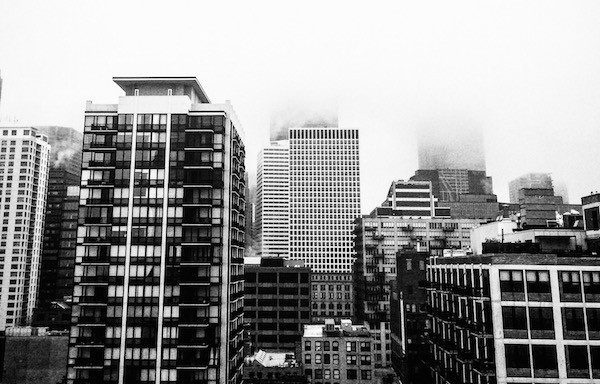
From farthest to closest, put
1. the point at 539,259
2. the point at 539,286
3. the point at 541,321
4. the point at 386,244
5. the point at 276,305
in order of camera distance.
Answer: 1. the point at 386,244
2. the point at 276,305
3. the point at 539,259
4. the point at 539,286
5. the point at 541,321

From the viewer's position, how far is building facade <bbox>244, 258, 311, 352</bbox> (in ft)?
445

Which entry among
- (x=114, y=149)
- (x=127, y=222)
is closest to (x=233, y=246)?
(x=127, y=222)

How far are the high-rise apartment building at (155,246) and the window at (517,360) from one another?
4033 centimetres

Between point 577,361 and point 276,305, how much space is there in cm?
9967

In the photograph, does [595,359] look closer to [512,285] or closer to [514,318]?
[514,318]

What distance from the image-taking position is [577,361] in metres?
45.0

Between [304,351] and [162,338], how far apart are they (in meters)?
42.2

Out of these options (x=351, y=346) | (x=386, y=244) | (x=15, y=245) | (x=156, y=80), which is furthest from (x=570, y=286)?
(x=15, y=245)

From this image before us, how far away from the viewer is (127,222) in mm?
70812

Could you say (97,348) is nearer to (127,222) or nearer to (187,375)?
(187,375)

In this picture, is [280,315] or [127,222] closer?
[127,222]

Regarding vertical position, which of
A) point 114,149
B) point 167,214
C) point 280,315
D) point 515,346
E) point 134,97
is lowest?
point 280,315

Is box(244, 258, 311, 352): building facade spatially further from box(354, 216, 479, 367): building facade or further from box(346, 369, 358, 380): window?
box(354, 216, 479, 367): building facade

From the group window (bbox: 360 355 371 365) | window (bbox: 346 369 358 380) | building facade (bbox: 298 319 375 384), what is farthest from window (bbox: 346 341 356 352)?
window (bbox: 346 369 358 380)
